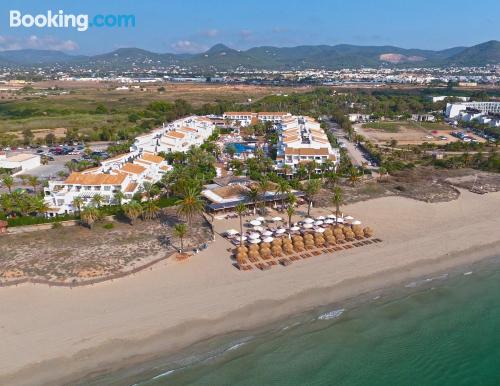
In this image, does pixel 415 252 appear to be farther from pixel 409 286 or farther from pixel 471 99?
→ pixel 471 99

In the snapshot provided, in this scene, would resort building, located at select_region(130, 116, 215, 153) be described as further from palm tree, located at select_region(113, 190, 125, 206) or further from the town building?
palm tree, located at select_region(113, 190, 125, 206)

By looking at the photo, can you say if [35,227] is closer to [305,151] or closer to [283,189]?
[283,189]

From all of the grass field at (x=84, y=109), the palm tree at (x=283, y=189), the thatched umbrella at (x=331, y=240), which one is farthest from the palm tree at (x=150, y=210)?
the grass field at (x=84, y=109)

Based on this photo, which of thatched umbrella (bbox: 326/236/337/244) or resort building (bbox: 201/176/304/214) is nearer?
thatched umbrella (bbox: 326/236/337/244)

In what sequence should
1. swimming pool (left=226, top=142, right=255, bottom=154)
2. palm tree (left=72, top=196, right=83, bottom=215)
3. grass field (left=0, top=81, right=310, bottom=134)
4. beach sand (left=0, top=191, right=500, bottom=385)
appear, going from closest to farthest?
beach sand (left=0, top=191, right=500, bottom=385), palm tree (left=72, top=196, right=83, bottom=215), swimming pool (left=226, top=142, right=255, bottom=154), grass field (left=0, top=81, right=310, bottom=134)

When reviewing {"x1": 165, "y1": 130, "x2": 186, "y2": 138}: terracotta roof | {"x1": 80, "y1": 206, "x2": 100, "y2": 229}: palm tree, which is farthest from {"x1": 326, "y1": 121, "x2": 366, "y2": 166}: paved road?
{"x1": 80, "y1": 206, "x2": 100, "y2": 229}: palm tree

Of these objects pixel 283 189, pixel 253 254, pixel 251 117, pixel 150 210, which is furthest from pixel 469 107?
pixel 150 210
